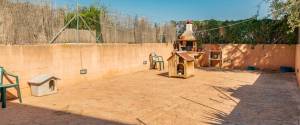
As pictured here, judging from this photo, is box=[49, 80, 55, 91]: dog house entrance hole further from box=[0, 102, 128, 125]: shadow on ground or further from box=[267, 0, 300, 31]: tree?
box=[267, 0, 300, 31]: tree

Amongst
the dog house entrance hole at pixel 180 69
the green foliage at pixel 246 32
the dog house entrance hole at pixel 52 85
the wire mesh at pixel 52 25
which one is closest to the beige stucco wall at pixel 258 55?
the green foliage at pixel 246 32

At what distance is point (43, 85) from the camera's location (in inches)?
291

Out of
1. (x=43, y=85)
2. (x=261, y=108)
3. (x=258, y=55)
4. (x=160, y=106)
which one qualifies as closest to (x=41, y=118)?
(x=43, y=85)

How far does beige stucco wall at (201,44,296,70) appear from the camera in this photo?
46.5 ft

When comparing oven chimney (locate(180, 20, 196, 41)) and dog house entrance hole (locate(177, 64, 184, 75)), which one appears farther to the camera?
oven chimney (locate(180, 20, 196, 41))

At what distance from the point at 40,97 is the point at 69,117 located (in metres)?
2.24

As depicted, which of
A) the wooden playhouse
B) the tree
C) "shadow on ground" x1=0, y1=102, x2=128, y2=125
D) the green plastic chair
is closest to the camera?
"shadow on ground" x1=0, y1=102, x2=128, y2=125

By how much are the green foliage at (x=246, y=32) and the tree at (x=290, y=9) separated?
2.22m

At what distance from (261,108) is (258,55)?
9.44 meters

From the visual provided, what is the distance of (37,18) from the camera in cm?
796

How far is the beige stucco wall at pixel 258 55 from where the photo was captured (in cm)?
1417

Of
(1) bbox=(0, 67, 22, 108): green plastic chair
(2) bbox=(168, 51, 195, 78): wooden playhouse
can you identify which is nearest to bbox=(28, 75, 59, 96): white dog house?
(1) bbox=(0, 67, 22, 108): green plastic chair

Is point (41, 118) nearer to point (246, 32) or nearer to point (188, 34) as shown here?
point (188, 34)

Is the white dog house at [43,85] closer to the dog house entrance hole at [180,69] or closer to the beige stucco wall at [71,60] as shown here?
the beige stucco wall at [71,60]
